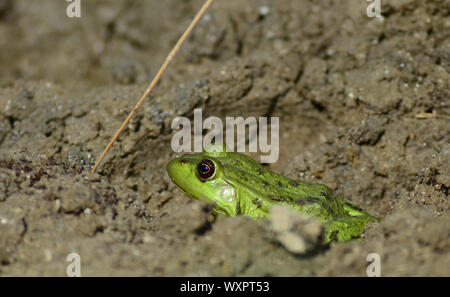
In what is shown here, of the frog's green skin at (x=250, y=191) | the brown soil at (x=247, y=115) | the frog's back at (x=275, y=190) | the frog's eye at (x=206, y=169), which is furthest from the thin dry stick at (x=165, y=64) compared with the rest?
the frog's back at (x=275, y=190)

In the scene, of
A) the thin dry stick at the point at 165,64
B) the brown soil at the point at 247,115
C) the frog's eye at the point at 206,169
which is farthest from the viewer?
the frog's eye at the point at 206,169

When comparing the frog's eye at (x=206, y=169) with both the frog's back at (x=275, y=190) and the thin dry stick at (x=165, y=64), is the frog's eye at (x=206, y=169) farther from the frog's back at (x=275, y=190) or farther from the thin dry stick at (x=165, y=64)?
the thin dry stick at (x=165, y=64)

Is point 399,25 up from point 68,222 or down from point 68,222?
up

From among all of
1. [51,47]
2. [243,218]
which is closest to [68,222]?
[243,218]

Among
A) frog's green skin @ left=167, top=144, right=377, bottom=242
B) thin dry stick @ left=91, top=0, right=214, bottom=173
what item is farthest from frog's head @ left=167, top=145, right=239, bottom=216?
thin dry stick @ left=91, top=0, right=214, bottom=173

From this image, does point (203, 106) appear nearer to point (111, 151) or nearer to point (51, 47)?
point (111, 151)

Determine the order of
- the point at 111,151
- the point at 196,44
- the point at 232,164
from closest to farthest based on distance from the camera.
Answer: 1. the point at 232,164
2. the point at 111,151
3. the point at 196,44

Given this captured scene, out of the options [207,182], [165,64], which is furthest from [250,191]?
[165,64]
